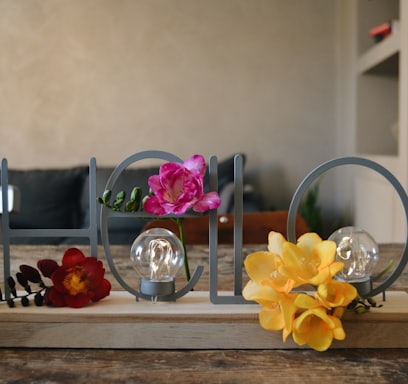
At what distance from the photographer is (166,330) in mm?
826

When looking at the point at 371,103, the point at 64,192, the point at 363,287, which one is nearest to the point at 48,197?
the point at 64,192

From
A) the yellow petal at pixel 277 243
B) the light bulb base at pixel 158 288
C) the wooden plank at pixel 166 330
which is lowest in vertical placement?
the wooden plank at pixel 166 330

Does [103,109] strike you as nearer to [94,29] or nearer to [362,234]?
[94,29]

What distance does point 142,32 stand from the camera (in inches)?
154

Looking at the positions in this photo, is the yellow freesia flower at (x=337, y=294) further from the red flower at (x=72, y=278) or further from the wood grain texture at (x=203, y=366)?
the red flower at (x=72, y=278)

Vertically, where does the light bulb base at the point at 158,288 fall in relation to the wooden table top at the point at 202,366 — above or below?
above

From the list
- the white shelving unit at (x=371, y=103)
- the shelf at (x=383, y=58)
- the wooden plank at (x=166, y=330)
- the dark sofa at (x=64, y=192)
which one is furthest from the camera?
the dark sofa at (x=64, y=192)

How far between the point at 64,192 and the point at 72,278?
9.76 ft

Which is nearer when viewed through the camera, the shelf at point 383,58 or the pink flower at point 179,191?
the pink flower at point 179,191

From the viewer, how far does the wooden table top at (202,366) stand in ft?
2.34

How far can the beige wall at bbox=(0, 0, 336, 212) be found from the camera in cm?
389

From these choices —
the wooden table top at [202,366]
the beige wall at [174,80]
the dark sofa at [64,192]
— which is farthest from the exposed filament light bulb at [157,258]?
the beige wall at [174,80]

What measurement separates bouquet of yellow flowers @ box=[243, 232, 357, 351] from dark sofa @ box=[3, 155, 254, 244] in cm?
268

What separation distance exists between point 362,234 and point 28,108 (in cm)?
351
